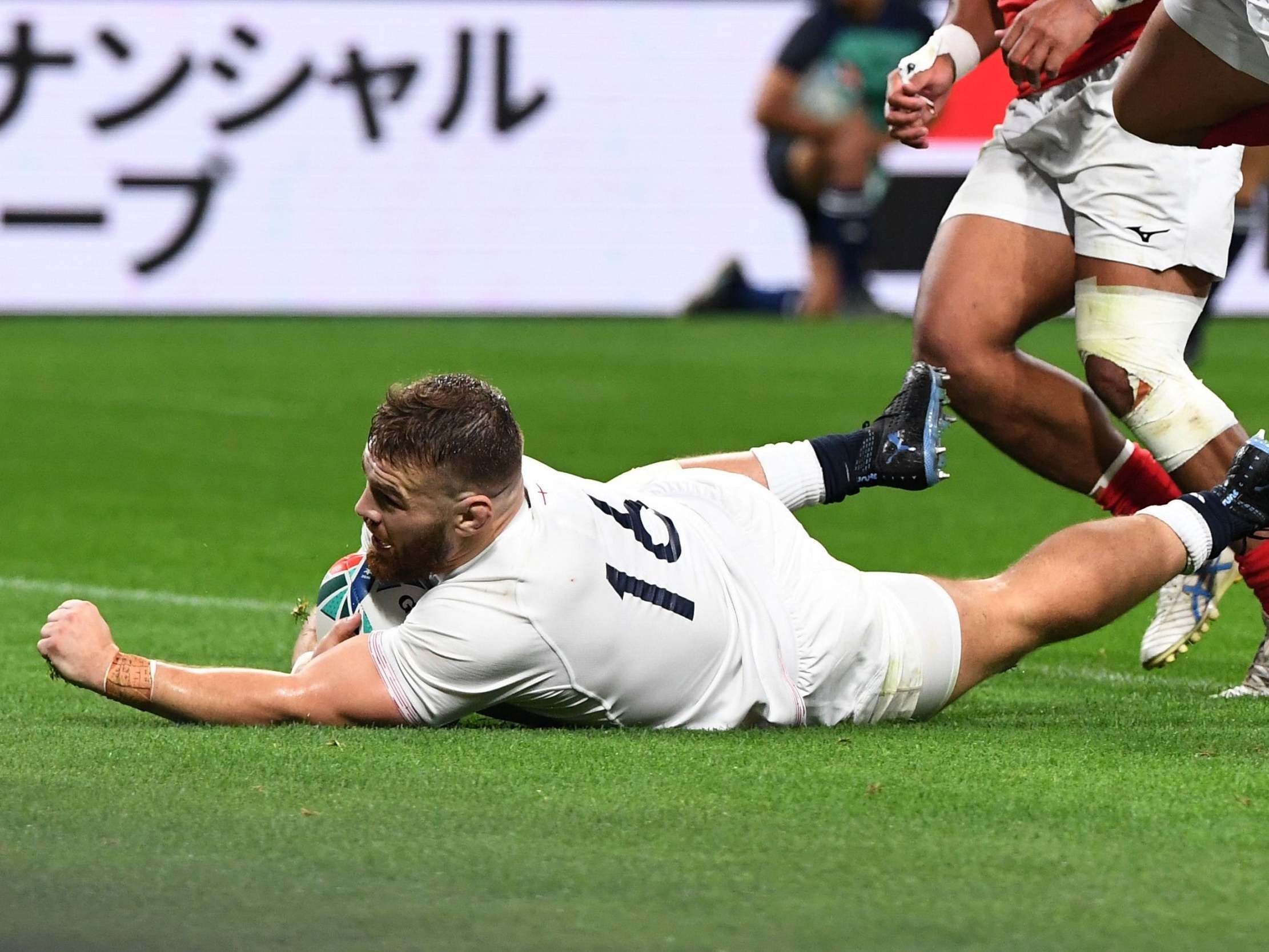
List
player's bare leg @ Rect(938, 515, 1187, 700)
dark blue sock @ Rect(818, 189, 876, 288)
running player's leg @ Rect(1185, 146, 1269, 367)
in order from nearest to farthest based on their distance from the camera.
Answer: player's bare leg @ Rect(938, 515, 1187, 700), running player's leg @ Rect(1185, 146, 1269, 367), dark blue sock @ Rect(818, 189, 876, 288)

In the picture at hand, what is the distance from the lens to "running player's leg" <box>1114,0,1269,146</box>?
4.39m

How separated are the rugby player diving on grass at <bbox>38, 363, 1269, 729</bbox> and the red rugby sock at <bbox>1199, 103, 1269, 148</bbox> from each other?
23.7 inches

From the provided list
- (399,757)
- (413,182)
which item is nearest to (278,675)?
(399,757)

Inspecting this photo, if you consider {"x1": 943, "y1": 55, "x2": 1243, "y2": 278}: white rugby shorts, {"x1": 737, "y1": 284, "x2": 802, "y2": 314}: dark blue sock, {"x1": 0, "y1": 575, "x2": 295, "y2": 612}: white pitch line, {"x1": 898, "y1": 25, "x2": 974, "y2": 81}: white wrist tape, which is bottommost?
{"x1": 737, "y1": 284, "x2": 802, "y2": 314}: dark blue sock

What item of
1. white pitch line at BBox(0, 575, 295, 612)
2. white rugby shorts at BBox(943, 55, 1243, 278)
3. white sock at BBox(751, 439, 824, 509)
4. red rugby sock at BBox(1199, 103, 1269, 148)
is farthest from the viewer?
white pitch line at BBox(0, 575, 295, 612)

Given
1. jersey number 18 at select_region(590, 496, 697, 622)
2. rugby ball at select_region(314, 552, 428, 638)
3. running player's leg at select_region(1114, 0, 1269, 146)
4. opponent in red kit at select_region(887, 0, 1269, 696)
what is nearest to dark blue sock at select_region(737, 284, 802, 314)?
opponent in red kit at select_region(887, 0, 1269, 696)

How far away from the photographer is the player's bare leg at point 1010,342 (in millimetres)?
5254

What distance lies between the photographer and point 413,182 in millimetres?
16938

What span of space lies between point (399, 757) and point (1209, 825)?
1.31 metres

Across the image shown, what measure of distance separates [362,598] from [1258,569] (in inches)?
75.3

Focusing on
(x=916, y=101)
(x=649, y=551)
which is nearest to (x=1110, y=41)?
(x=916, y=101)

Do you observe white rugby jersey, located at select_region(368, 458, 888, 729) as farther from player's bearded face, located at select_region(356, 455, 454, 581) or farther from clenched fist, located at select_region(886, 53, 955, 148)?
clenched fist, located at select_region(886, 53, 955, 148)

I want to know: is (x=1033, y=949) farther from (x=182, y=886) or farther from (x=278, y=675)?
(x=278, y=675)

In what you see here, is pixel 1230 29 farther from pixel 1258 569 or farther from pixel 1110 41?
pixel 1258 569
